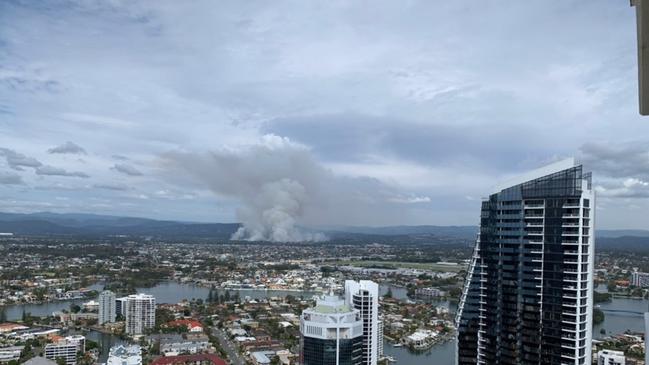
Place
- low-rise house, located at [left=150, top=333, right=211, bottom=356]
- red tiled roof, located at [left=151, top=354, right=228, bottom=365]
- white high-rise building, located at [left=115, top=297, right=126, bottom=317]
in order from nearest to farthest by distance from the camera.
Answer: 1. red tiled roof, located at [left=151, top=354, right=228, bottom=365]
2. low-rise house, located at [left=150, top=333, right=211, bottom=356]
3. white high-rise building, located at [left=115, top=297, right=126, bottom=317]

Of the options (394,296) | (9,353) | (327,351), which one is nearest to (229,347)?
(9,353)

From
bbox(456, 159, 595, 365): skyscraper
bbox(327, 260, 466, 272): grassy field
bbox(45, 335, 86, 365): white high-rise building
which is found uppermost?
bbox(456, 159, 595, 365): skyscraper

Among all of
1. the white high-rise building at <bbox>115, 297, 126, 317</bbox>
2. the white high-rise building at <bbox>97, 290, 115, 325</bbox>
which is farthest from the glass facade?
the white high-rise building at <bbox>115, 297, 126, 317</bbox>

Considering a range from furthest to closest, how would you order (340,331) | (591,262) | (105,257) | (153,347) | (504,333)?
(105,257), (153,347), (340,331), (504,333), (591,262)

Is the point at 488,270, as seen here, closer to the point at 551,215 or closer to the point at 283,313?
the point at 551,215

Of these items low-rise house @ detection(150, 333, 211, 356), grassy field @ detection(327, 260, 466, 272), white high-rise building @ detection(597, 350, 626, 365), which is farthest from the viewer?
grassy field @ detection(327, 260, 466, 272)

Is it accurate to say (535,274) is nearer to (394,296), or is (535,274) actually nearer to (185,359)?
(185,359)

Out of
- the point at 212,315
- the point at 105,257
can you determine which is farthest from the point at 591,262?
the point at 105,257

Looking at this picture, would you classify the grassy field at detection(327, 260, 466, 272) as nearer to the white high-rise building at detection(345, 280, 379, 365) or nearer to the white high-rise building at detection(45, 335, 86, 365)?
the white high-rise building at detection(45, 335, 86, 365)
